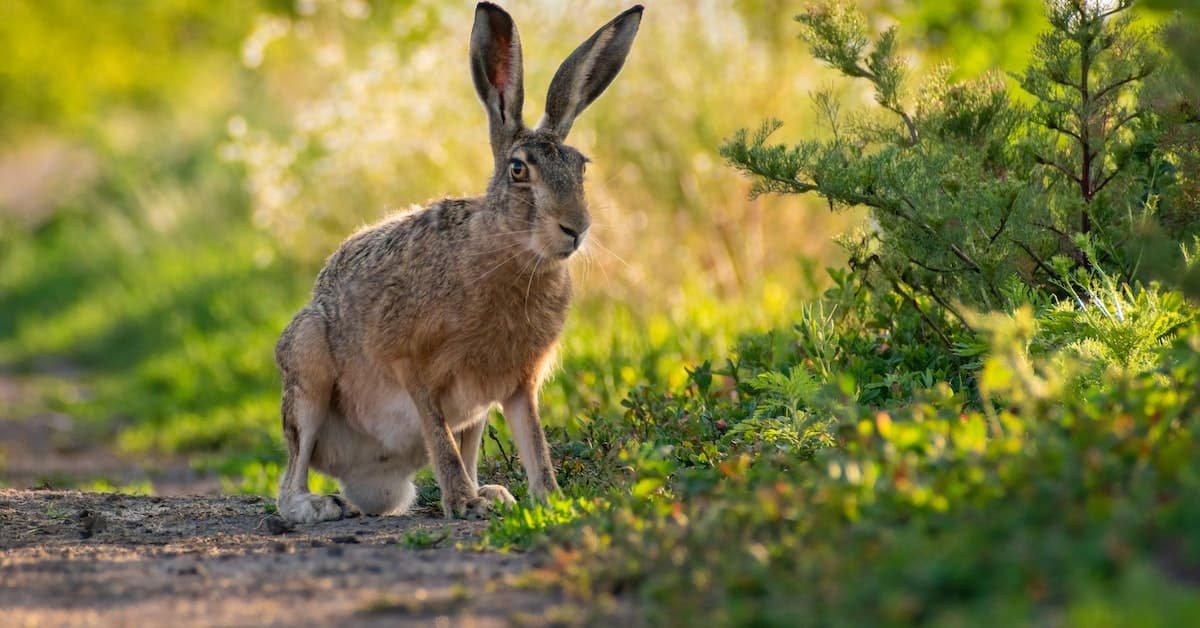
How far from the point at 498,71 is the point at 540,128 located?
0.31 meters

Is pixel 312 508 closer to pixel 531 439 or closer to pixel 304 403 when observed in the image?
pixel 304 403

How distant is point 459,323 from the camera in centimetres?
617

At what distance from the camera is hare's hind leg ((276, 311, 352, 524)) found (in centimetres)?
662

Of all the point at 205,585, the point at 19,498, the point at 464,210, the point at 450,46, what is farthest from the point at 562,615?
the point at 450,46

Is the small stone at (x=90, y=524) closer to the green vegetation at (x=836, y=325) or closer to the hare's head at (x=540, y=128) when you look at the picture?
the green vegetation at (x=836, y=325)

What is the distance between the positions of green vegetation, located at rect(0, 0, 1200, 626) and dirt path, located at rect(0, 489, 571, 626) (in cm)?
22

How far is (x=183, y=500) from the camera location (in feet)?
23.4

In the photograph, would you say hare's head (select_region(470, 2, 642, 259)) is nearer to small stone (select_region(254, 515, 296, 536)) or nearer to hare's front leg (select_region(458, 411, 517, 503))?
hare's front leg (select_region(458, 411, 517, 503))

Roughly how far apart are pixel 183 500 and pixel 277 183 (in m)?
6.92

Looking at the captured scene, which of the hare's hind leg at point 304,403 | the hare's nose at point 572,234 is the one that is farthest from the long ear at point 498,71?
the hare's hind leg at point 304,403

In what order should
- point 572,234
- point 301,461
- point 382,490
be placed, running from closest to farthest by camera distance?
point 572,234 → point 301,461 → point 382,490

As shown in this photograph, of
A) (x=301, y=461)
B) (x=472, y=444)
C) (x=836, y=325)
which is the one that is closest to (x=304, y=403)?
(x=301, y=461)

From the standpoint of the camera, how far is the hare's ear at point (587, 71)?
20.8 feet

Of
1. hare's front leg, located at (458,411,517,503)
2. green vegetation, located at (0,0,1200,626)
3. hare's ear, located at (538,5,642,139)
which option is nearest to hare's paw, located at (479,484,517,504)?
hare's front leg, located at (458,411,517,503)
